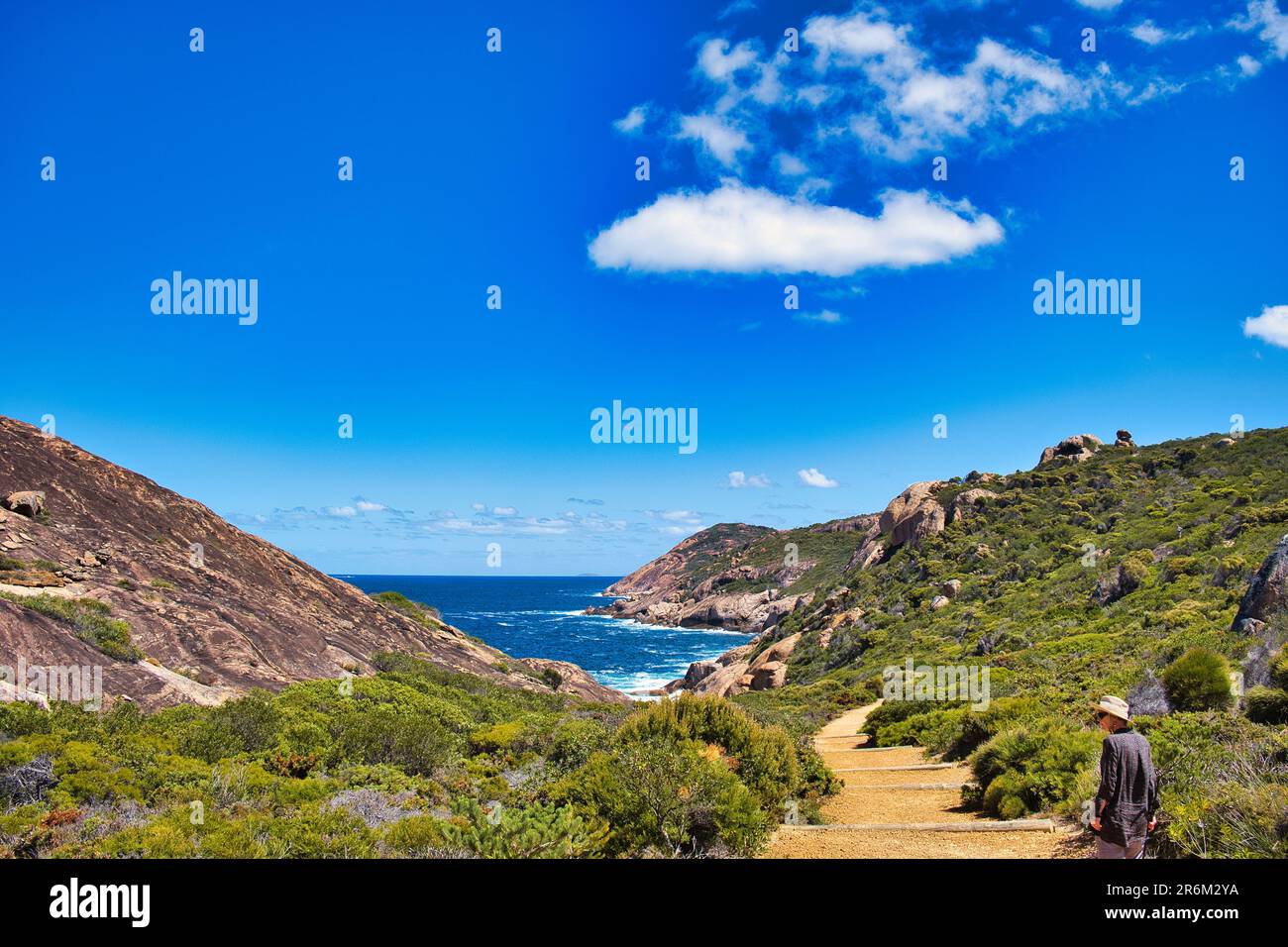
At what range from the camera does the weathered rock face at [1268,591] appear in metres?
14.2

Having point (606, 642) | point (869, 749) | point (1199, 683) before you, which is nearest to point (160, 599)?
point (869, 749)

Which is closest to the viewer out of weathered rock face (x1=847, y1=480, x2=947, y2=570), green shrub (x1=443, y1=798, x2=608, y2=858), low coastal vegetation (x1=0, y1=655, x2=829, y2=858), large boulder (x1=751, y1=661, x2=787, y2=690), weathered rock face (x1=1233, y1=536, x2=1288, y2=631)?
green shrub (x1=443, y1=798, x2=608, y2=858)

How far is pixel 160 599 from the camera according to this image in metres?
20.0

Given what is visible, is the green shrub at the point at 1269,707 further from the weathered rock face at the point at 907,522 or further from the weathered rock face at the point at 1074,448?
the weathered rock face at the point at 1074,448

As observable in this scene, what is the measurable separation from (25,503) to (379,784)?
19053 mm

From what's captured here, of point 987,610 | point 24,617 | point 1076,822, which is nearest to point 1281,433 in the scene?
point 987,610

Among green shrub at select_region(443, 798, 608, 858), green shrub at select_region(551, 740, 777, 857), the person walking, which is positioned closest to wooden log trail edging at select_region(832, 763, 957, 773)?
green shrub at select_region(551, 740, 777, 857)

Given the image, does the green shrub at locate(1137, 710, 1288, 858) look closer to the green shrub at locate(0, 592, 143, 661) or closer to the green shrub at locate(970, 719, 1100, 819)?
the green shrub at locate(970, 719, 1100, 819)

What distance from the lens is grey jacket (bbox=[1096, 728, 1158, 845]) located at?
552 centimetres

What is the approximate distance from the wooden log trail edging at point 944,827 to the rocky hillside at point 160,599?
546 inches

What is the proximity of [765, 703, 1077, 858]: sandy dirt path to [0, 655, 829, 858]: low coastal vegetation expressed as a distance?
0.60m

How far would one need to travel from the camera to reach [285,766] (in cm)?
1084

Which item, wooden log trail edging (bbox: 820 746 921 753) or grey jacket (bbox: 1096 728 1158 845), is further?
wooden log trail edging (bbox: 820 746 921 753)
